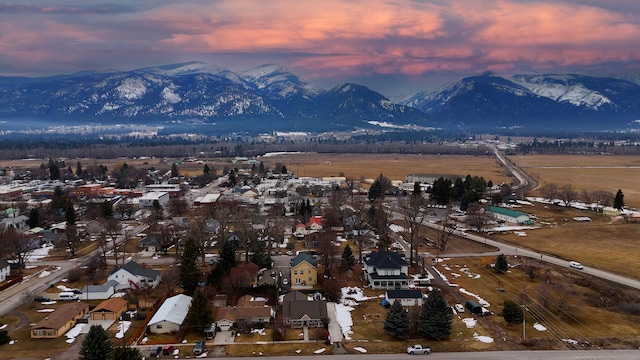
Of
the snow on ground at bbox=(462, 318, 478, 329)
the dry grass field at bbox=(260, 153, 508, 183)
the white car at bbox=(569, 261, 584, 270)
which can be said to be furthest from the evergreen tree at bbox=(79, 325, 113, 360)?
the dry grass field at bbox=(260, 153, 508, 183)

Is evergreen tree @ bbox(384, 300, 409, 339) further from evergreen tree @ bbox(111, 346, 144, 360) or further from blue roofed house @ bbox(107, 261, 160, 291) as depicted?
blue roofed house @ bbox(107, 261, 160, 291)

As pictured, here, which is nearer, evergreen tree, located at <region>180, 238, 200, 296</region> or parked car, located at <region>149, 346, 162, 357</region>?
parked car, located at <region>149, 346, 162, 357</region>

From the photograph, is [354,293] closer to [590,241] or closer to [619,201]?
[590,241]

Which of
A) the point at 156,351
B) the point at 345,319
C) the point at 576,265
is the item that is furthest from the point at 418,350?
the point at 576,265

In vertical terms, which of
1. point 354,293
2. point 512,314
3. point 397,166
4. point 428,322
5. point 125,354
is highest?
point 397,166

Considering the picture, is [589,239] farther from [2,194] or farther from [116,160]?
[116,160]
